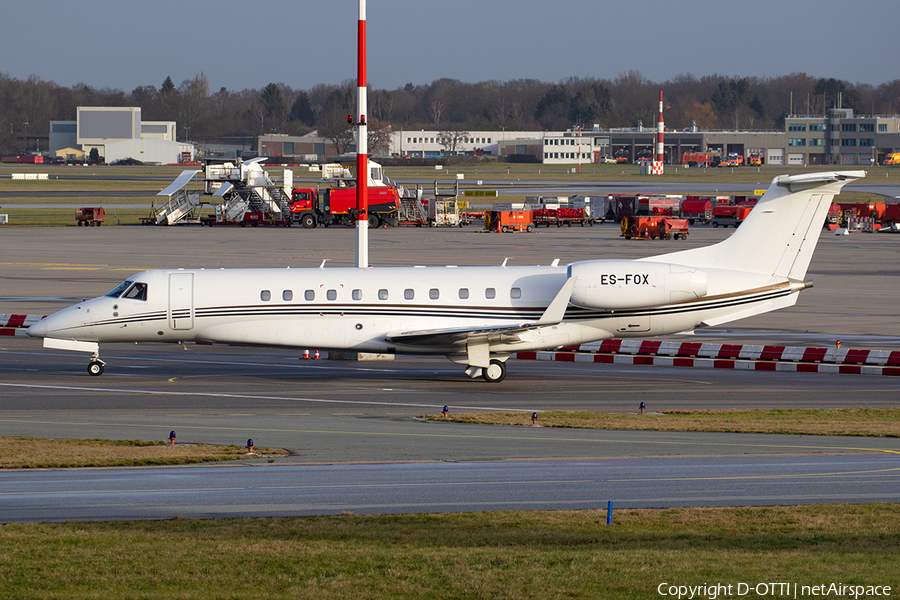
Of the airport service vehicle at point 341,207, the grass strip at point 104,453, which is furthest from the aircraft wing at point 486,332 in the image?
the airport service vehicle at point 341,207

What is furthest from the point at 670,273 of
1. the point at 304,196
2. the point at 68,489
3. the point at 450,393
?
the point at 304,196

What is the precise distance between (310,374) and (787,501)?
681 inches

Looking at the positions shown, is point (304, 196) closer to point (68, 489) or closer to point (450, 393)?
point (450, 393)

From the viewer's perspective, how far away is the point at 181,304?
2772 centimetres

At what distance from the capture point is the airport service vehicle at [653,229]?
233 feet

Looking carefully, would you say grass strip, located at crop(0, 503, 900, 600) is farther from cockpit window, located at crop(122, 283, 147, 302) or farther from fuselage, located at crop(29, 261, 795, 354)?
cockpit window, located at crop(122, 283, 147, 302)

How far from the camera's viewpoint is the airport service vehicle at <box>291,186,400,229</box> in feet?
268

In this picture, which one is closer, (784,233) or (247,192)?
(784,233)

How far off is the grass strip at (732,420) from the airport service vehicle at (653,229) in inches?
1921

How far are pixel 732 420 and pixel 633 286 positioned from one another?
19.9ft

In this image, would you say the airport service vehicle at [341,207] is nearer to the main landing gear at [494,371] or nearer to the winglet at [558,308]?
the main landing gear at [494,371]

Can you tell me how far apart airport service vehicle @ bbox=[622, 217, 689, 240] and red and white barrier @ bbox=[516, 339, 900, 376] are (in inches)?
1560

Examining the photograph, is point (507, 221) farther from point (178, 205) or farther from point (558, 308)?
point (558, 308)

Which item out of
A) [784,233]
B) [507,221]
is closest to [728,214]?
[507,221]
